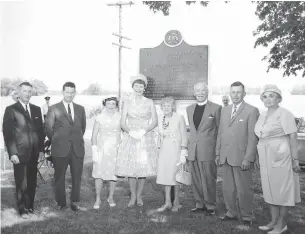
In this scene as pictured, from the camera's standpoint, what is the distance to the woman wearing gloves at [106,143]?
4.78 m

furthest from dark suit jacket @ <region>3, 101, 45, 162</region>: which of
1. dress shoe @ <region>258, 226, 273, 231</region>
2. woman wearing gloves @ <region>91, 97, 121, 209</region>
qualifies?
dress shoe @ <region>258, 226, 273, 231</region>

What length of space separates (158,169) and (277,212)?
173 cm

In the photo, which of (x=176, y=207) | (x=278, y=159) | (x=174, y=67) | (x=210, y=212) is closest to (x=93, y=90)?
(x=174, y=67)

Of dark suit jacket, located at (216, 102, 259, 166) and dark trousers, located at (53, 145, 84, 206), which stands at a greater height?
dark suit jacket, located at (216, 102, 259, 166)

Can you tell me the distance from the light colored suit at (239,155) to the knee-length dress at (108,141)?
65.9 inches

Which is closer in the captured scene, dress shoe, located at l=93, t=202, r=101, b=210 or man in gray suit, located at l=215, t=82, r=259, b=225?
man in gray suit, located at l=215, t=82, r=259, b=225

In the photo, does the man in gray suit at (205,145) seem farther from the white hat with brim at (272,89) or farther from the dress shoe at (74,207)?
the dress shoe at (74,207)

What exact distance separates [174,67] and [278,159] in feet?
8.76

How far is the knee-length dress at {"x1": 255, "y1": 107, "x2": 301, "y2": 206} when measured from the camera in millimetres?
3643

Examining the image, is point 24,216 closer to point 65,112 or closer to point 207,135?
point 65,112

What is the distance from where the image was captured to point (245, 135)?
4.03 metres

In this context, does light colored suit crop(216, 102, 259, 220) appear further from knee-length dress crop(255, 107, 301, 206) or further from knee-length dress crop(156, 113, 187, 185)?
knee-length dress crop(156, 113, 187, 185)

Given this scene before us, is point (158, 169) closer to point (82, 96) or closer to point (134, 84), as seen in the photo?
point (134, 84)

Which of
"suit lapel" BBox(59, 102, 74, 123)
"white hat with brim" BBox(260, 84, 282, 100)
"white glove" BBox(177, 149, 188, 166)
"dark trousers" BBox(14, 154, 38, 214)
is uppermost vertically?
"white hat with brim" BBox(260, 84, 282, 100)
